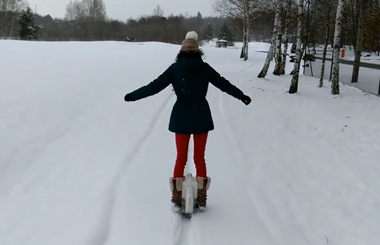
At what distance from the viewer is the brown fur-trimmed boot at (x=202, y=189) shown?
4.44 m

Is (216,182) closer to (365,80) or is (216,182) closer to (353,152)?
(353,152)

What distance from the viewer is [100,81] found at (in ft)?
48.1

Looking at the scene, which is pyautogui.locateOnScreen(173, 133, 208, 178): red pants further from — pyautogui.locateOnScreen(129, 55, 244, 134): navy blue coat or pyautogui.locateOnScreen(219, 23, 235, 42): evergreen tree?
pyautogui.locateOnScreen(219, 23, 235, 42): evergreen tree

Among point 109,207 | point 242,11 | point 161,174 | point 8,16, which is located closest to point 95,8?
point 8,16

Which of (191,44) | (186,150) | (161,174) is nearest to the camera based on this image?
(191,44)

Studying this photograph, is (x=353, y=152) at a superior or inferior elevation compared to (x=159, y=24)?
inferior

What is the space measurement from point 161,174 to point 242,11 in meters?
36.9

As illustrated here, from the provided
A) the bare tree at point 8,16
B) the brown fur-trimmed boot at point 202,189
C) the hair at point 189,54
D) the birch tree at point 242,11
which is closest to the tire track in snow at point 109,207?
the brown fur-trimmed boot at point 202,189

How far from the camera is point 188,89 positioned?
165 inches

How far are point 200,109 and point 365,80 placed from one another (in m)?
16.8

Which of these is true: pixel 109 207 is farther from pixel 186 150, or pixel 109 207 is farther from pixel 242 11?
pixel 242 11

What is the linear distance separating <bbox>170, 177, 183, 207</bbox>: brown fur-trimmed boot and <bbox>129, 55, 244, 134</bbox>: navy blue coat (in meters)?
0.60

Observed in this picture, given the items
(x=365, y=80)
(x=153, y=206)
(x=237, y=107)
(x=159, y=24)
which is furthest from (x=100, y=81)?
(x=159, y=24)

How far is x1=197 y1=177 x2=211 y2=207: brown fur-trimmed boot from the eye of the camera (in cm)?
444
